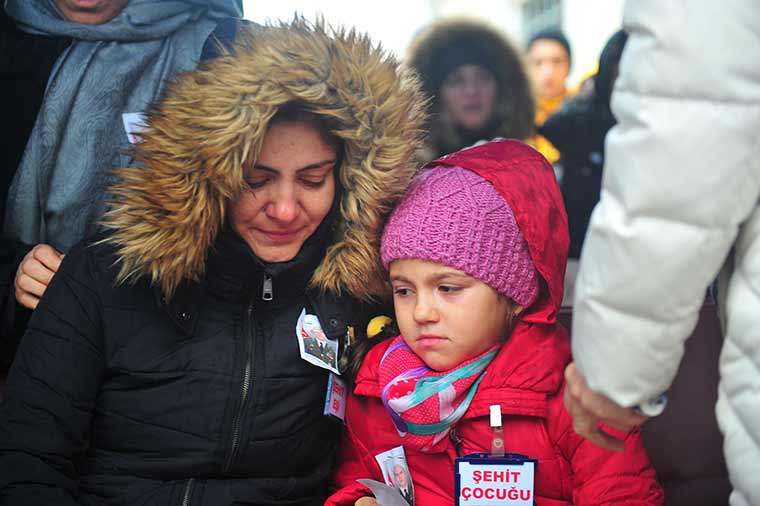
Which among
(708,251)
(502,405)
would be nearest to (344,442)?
(502,405)

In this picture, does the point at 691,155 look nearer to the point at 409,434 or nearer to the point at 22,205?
the point at 409,434

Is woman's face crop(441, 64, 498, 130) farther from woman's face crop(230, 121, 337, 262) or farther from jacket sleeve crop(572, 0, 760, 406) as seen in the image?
jacket sleeve crop(572, 0, 760, 406)

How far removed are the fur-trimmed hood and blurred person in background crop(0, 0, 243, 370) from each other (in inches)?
11.6

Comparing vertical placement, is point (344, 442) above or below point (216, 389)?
A: below

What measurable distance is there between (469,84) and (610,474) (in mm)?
2348

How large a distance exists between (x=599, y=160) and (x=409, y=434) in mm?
1999

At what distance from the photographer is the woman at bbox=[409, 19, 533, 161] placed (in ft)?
12.0

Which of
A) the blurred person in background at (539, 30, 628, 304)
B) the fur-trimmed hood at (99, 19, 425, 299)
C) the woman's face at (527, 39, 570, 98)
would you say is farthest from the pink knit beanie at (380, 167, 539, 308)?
the woman's face at (527, 39, 570, 98)

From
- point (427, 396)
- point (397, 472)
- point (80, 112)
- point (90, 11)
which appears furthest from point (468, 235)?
point (90, 11)

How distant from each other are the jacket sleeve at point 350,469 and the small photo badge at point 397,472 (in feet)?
0.26

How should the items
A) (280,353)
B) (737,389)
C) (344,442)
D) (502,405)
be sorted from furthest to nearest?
(344,442) → (280,353) → (502,405) → (737,389)

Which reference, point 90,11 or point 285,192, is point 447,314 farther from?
point 90,11

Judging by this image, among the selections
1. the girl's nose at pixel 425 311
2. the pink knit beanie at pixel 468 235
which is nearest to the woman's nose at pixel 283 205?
the pink knit beanie at pixel 468 235

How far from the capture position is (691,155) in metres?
1.11
